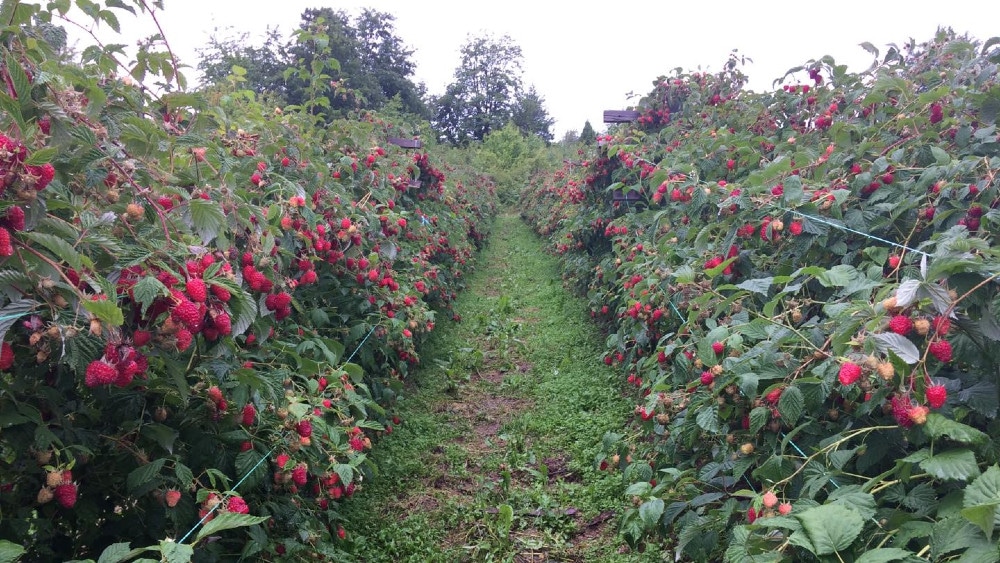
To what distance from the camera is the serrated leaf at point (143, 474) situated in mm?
1525

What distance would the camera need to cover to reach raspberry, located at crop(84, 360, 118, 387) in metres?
1.12

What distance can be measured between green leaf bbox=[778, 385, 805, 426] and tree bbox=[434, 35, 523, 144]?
3451 cm

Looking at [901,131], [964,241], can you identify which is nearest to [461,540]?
[964,241]

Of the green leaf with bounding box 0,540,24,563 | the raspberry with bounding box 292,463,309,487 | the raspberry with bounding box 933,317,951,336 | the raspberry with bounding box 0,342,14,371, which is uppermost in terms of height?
the raspberry with bounding box 0,342,14,371

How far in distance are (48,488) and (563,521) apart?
2.25m

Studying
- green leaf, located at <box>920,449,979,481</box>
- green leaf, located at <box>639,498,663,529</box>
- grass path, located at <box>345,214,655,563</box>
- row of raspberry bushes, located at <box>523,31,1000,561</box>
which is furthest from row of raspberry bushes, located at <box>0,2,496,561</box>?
green leaf, located at <box>920,449,979,481</box>

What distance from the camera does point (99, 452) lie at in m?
1.56

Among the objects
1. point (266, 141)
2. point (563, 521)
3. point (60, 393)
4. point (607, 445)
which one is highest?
point (266, 141)

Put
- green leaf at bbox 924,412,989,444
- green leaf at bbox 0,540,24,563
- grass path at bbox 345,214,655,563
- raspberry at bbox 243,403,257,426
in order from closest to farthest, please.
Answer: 1. green leaf at bbox 0,540,24,563
2. green leaf at bbox 924,412,989,444
3. raspberry at bbox 243,403,257,426
4. grass path at bbox 345,214,655,563

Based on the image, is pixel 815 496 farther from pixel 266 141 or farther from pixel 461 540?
pixel 266 141

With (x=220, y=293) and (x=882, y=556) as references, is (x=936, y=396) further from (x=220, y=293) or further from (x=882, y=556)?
(x=220, y=293)

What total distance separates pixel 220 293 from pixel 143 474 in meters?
0.54

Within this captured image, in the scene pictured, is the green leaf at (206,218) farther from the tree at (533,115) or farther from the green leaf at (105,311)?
the tree at (533,115)

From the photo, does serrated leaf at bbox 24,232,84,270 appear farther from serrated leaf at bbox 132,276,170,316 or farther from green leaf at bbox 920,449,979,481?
green leaf at bbox 920,449,979,481
